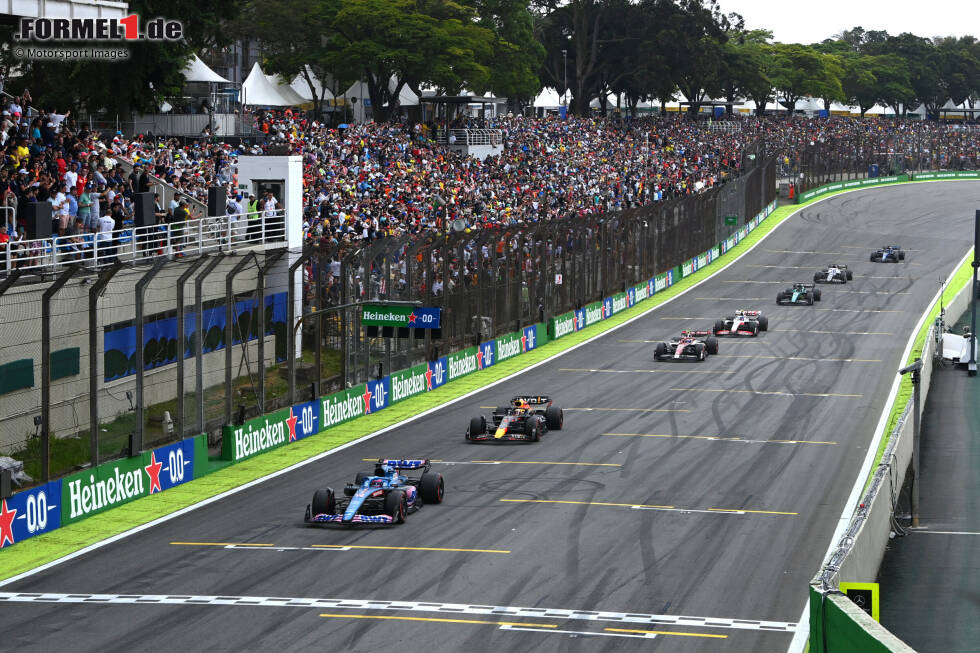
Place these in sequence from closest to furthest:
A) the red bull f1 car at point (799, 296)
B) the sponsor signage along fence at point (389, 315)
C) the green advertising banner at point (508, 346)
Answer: the sponsor signage along fence at point (389, 315) → the green advertising banner at point (508, 346) → the red bull f1 car at point (799, 296)

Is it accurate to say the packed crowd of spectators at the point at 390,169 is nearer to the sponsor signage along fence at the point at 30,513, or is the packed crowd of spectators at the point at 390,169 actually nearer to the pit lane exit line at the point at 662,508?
the sponsor signage along fence at the point at 30,513

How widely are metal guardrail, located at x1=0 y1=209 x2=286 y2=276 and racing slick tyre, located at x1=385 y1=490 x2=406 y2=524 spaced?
6.26 meters

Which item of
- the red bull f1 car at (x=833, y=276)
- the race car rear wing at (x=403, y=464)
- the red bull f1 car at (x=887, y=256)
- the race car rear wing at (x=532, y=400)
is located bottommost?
the race car rear wing at (x=532, y=400)

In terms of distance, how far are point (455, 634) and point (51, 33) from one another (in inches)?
990

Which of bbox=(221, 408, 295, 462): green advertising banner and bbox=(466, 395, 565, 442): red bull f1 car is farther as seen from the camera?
bbox=(466, 395, 565, 442): red bull f1 car

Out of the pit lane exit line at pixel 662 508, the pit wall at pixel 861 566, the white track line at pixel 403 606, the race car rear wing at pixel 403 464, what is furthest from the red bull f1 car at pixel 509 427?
the white track line at pixel 403 606

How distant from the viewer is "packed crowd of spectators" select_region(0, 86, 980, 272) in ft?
91.6

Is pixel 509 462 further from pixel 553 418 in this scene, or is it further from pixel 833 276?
pixel 833 276

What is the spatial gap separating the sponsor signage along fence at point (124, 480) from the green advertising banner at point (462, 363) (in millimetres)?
12593

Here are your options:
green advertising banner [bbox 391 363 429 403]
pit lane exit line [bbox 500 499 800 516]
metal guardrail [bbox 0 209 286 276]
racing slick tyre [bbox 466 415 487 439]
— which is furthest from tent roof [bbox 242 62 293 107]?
pit lane exit line [bbox 500 499 800 516]

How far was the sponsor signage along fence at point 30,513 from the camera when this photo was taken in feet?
62.6

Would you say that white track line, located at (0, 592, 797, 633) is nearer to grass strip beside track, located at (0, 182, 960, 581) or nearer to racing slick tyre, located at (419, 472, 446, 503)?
grass strip beside track, located at (0, 182, 960, 581)

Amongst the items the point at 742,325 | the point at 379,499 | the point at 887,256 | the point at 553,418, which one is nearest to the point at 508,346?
the point at 742,325

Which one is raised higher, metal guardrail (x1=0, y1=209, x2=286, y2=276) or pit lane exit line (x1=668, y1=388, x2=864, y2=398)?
metal guardrail (x1=0, y1=209, x2=286, y2=276)
